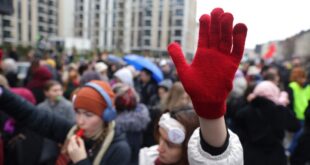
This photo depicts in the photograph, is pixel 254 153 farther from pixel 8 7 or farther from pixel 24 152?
pixel 8 7

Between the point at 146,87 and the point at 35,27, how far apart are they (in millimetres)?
64758

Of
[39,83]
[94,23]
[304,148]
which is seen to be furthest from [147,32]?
[304,148]

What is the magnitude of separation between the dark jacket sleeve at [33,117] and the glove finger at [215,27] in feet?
5.10

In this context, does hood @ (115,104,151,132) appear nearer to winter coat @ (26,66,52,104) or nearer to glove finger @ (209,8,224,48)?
winter coat @ (26,66,52,104)

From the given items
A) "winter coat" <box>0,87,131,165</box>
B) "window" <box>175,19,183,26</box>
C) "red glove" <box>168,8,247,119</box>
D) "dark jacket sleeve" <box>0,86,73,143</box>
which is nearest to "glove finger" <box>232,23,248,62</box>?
"red glove" <box>168,8,247,119</box>

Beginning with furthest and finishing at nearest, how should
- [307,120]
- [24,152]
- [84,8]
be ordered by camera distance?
[84,8] < [307,120] < [24,152]

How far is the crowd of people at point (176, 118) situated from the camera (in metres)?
0.77

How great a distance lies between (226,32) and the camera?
73 centimetres

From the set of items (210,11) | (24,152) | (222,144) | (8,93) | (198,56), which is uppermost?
(210,11)

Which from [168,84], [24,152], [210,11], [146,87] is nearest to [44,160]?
[24,152]

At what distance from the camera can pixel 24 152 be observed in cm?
306

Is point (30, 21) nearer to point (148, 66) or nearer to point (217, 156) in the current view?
point (148, 66)

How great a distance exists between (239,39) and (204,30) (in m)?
0.09

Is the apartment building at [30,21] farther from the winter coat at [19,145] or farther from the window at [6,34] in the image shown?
the winter coat at [19,145]
